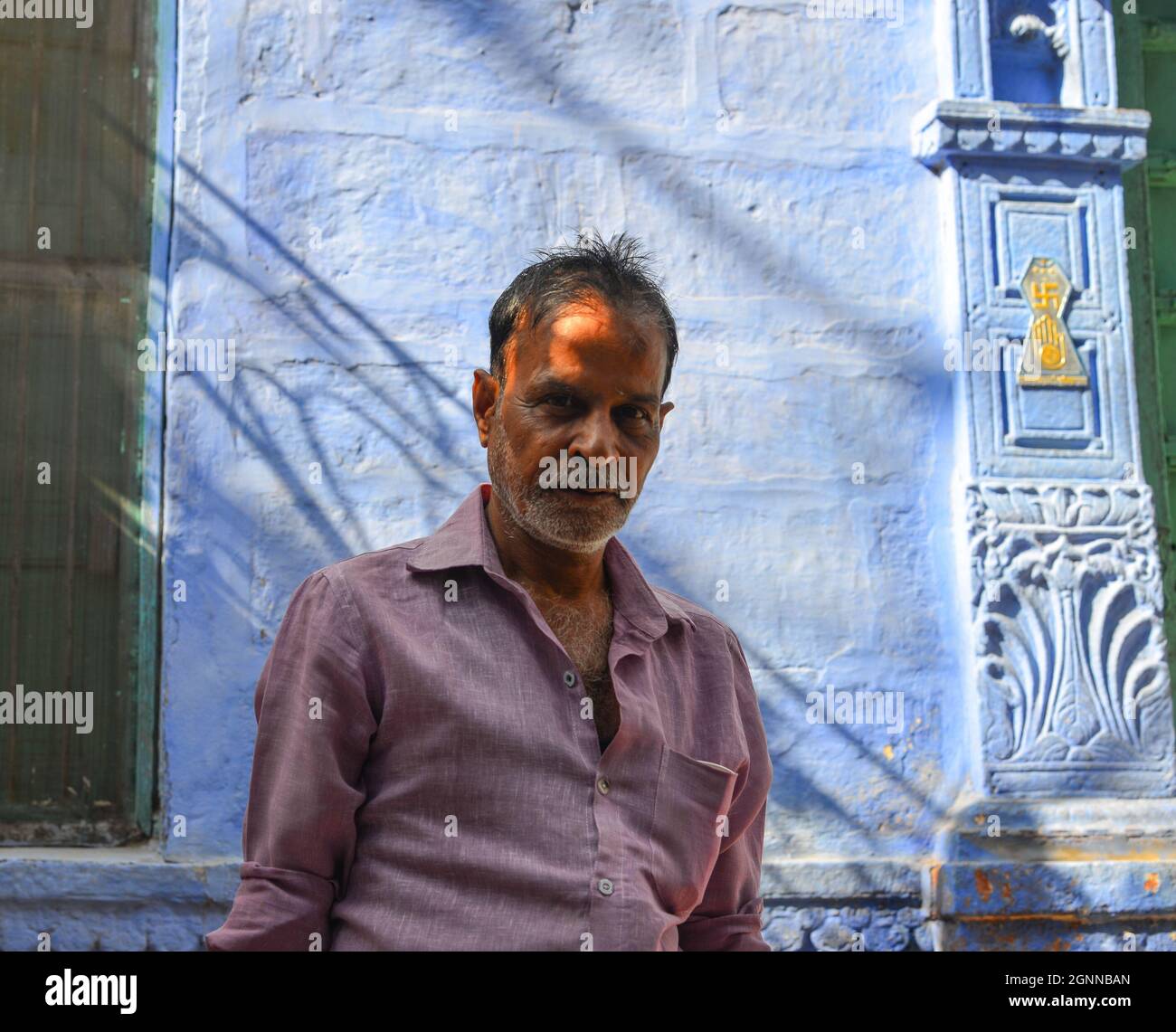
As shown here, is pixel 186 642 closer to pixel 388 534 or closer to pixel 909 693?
pixel 388 534

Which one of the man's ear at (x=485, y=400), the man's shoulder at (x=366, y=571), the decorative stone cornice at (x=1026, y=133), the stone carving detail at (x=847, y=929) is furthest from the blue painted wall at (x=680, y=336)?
the man's shoulder at (x=366, y=571)

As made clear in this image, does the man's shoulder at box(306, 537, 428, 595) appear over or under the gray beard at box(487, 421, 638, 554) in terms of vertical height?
under

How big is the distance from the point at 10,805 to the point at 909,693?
251 cm

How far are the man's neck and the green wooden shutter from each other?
6.31 ft

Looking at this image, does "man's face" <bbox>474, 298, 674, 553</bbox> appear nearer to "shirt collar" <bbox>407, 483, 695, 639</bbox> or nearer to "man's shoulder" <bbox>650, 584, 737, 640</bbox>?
"shirt collar" <bbox>407, 483, 695, 639</bbox>

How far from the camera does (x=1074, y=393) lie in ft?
13.0

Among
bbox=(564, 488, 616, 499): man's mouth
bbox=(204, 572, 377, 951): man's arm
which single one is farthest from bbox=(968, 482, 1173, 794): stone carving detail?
bbox=(204, 572, 377, 951): man's arm

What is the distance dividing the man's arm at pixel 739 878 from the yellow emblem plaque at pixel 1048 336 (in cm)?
224

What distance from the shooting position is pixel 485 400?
2.16 m

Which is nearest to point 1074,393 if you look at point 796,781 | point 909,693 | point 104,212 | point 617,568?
point 909,693

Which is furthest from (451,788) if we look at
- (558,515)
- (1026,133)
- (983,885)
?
(1026,133)

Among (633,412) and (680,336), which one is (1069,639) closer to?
(680,336)

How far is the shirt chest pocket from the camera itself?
1.84 m

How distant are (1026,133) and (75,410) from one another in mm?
2898
